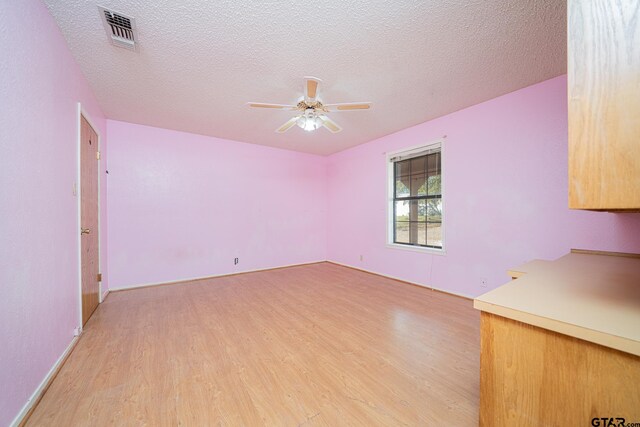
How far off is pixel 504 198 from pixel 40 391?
14.1 feet

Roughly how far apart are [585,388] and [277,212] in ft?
15.1

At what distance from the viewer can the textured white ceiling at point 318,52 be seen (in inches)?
A: 63.7


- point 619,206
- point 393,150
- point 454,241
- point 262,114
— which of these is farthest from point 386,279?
point 619,206

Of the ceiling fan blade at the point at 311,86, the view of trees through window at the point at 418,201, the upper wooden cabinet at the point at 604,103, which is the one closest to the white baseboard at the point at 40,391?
the upper wooden cabinet at the point at 604,103

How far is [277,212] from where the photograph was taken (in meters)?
4.96

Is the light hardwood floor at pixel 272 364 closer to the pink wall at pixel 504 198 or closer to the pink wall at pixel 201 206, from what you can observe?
the pink wall at pixel 504 198

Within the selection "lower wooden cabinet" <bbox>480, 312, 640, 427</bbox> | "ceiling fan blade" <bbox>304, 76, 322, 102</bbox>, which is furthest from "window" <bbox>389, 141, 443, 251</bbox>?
"lower wooden cabinet" <bbox>480, 312, 640, 427</bbox>

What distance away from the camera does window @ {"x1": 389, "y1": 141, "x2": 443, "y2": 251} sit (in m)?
3.57

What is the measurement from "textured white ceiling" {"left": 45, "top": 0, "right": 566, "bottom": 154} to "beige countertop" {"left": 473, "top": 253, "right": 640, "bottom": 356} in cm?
176

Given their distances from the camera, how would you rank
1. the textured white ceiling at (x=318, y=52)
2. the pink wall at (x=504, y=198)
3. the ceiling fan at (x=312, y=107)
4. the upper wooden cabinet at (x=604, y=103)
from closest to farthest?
the upper wooden cabinet at (x=604, y=103)
the textured white ceiling at (x=318, y=52)
the ceiling fan at (x=312, y=107)
the pink wall at (x=504, y=198)

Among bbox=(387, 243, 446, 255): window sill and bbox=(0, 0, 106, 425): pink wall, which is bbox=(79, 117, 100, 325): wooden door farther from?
bbox=(387, 243, 446, 255): window sill

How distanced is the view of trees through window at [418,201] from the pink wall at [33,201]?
4.07m

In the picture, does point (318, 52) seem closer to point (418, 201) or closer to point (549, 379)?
point (549, 379)

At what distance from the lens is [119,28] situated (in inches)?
69.4
